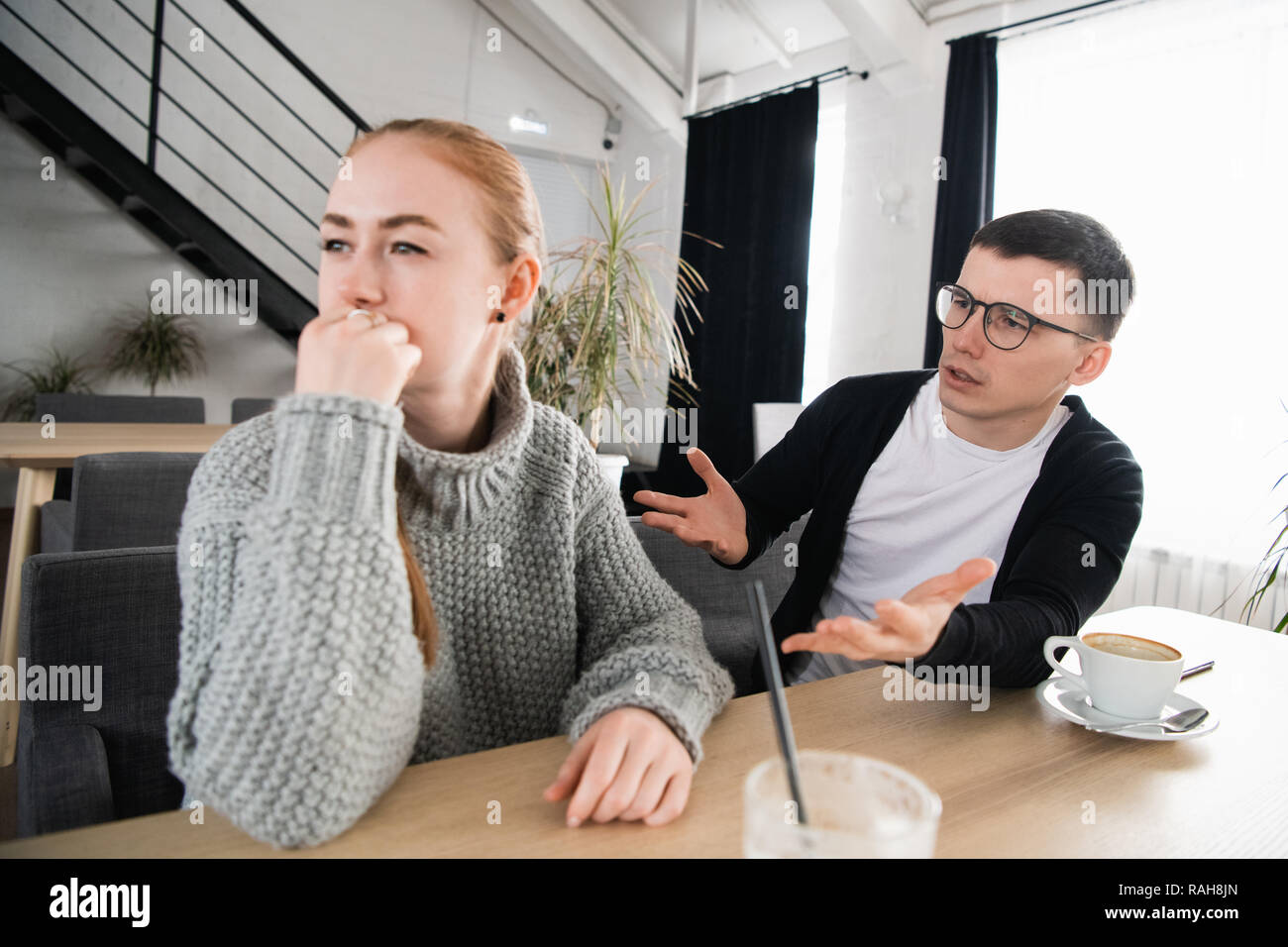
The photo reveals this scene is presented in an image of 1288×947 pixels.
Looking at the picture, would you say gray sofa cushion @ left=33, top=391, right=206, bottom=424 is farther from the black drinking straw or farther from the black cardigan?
the black drinking straw

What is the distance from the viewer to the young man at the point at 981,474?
3.84ft

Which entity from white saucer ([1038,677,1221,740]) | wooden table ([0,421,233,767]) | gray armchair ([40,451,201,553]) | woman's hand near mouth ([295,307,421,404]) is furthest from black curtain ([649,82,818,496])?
woman's hand near mouth ([295,307,421,404])

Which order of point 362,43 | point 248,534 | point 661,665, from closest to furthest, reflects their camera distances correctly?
point 248,534
point 661,665
point 362,43

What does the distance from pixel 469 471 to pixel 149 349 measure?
16.8 ft

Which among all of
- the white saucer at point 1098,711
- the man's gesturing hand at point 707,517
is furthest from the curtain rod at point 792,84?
the white saucer at point 1098,711

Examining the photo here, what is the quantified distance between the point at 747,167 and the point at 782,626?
4.60 meters

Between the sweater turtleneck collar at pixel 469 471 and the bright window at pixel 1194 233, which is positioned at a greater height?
the bright window at pixel 1194 233

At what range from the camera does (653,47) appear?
5.98 m

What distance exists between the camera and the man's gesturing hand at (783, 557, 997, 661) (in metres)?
0.73

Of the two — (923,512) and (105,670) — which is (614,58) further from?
(105,670)

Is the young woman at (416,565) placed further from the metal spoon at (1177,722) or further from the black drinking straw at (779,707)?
the metal spoon at (1177,722)
